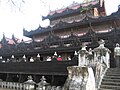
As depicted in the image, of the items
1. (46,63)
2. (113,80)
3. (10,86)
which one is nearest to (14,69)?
(10,86)

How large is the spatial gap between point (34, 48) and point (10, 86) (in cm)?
559

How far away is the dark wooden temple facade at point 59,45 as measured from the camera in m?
16.4

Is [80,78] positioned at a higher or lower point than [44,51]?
lower

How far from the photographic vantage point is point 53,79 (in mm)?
16375

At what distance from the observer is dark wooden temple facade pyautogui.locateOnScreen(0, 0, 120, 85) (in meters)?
16.4

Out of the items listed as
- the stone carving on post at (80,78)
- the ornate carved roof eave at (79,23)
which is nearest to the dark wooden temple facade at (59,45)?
the ornate carved roof eave at (79,23)

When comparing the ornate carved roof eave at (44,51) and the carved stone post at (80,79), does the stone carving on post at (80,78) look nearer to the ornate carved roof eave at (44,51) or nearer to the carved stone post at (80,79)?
the carved stone post at (80,79)

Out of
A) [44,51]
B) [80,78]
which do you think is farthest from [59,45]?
[80,78]

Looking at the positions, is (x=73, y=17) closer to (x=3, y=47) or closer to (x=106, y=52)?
(x=3, y=47)

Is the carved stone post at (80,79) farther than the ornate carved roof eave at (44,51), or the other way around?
the ornate carved roof eave at (44,51)

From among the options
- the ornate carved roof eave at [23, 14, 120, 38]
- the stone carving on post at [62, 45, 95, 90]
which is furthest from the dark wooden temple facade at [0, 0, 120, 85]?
the stone carving on post at [62, 45, 95, 90]

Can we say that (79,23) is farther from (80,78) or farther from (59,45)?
(80,78)

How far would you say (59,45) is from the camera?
19359mm

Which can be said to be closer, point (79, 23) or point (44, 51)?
point (44, 51)
